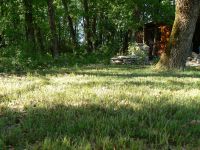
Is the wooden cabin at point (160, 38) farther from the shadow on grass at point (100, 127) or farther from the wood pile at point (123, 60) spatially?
the shadow on grass at point (100, 127)

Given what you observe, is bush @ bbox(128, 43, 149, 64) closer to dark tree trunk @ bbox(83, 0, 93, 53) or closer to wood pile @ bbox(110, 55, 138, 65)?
wood pile @ bbox(110, 55, 138, 65)

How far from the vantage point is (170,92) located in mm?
10281

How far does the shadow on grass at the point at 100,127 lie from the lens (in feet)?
18.0

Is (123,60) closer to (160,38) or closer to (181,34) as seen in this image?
(181,34)

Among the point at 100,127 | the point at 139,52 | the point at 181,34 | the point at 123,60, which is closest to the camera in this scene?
the point at 100,127

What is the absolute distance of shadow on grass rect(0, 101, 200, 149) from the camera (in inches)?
216

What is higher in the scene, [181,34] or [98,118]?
[181,34]

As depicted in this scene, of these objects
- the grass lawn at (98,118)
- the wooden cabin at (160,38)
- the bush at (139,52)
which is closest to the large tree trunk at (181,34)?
the grass lawn at (98,118)

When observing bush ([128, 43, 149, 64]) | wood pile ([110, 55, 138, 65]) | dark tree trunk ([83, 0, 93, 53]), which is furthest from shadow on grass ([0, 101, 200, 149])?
dark tree trunk ([83, 0, 93, 53])

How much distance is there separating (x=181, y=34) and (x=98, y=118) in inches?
516

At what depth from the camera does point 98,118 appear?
22.7 feet

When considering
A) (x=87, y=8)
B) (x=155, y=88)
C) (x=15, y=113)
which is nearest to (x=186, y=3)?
(x=155, y=88)

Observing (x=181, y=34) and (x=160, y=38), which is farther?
(x=160, y=38)

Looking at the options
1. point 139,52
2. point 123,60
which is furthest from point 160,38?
point 123,60
